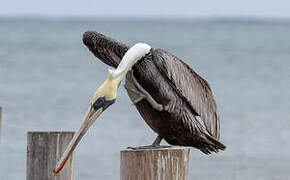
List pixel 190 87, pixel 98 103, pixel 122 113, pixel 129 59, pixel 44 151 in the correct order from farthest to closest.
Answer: pixel 122 113 < pixel 190 87 < pixel 44 151 < pixel 129 59 < pixel 98 103

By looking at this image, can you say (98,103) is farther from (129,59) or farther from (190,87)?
(190,87)

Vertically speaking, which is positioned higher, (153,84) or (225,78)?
(225,78)

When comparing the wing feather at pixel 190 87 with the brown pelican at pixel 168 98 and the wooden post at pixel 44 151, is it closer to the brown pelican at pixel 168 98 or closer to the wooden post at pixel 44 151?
the brown pelican at pixel 168 98

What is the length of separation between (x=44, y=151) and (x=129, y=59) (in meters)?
0.76

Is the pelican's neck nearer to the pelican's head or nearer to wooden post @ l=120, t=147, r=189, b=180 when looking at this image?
the pelican's head

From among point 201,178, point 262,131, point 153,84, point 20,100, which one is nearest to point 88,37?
point 153,84

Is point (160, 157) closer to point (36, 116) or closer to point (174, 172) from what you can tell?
point (174, 172)

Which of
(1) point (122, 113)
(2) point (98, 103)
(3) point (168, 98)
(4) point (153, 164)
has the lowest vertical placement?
(4) point (153, 164)

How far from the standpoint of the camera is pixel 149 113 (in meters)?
5.44

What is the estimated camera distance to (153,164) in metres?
4.62

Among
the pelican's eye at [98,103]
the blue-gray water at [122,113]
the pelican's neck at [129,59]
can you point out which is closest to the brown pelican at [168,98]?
the pelican's neck at [129,59]

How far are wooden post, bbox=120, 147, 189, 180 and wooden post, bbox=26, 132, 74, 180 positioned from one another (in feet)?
2.51

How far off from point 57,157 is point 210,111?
1040 mm

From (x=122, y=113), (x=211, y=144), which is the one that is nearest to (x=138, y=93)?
(x=211, y=144)
